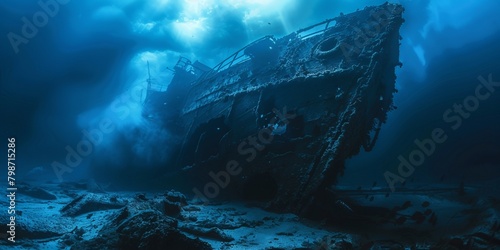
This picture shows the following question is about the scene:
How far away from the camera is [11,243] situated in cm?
367

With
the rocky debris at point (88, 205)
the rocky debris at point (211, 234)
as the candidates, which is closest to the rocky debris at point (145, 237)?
the rocky debris at point (211, 234)

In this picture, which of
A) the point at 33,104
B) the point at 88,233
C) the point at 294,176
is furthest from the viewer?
the point at 33,104

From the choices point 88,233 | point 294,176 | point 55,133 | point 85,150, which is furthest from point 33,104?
point 294,176

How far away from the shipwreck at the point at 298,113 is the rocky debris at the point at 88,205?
333 cm

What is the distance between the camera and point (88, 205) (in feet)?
20.9

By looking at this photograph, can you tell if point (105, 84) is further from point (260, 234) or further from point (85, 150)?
point (260, 234)

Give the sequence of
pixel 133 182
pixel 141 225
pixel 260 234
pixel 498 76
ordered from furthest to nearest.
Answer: pixel 498 76
pixel 133 182
pixel 260 234
pixel 141 225

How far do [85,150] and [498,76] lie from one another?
41.9m

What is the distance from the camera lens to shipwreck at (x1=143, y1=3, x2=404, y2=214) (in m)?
6.70

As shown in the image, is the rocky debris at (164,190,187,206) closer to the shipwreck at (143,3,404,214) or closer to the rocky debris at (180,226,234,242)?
the shipwreck at (143,3,404,214)

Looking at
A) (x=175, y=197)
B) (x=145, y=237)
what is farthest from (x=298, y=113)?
(x=145, y=237)

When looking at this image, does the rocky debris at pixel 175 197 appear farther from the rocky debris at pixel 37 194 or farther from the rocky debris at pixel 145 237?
the rocky debris at pixel 37 194

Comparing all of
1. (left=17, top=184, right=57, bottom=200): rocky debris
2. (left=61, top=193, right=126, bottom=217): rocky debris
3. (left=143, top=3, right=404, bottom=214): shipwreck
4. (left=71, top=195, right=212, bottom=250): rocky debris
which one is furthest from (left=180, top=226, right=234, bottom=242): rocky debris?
(left=17, top=184, right=57, bottom=200): rocky debris

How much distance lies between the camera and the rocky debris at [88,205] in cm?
606
